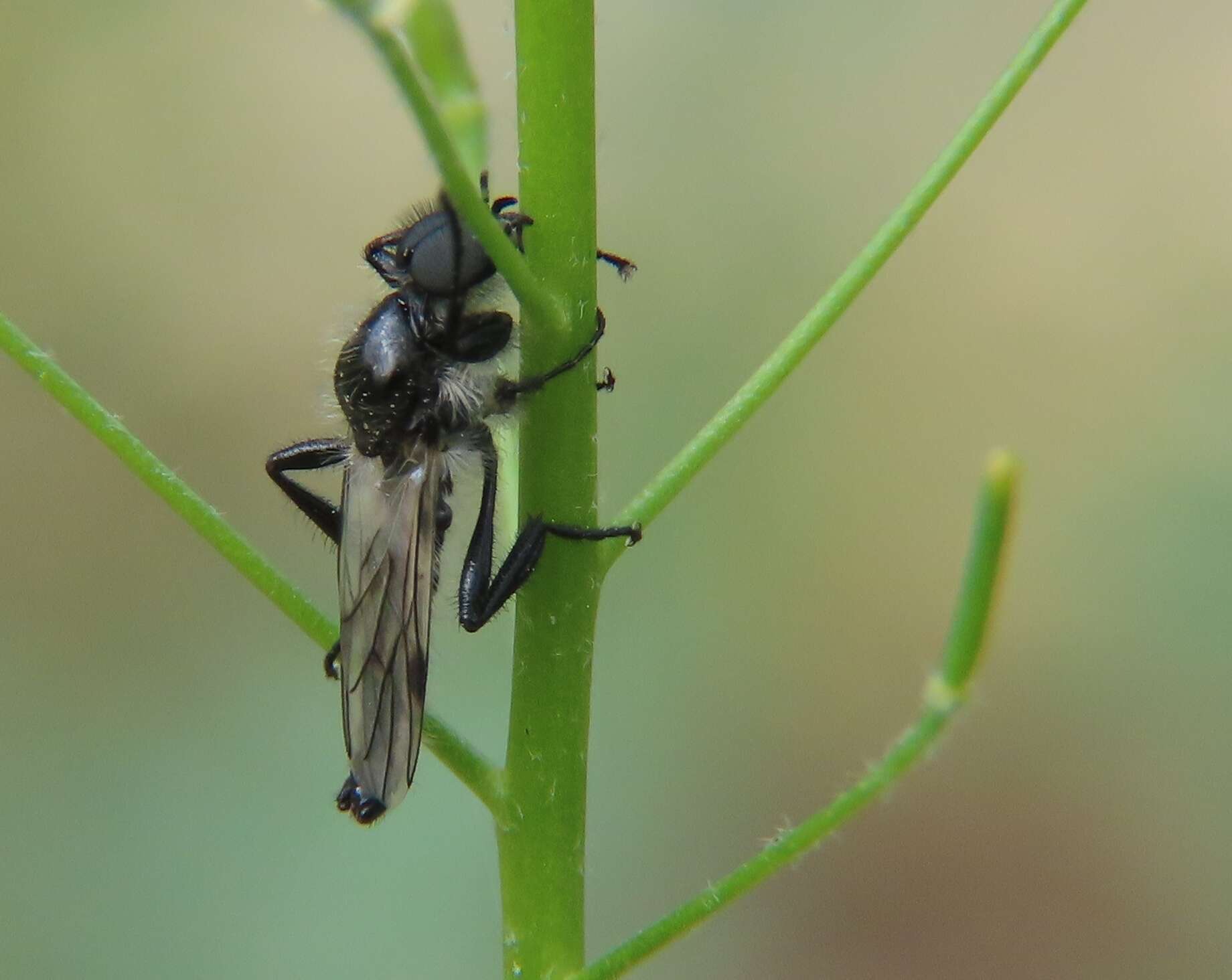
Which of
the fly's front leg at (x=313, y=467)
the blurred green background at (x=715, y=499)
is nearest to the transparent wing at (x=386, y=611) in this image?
the fly's front leg at (x=313, y=467)

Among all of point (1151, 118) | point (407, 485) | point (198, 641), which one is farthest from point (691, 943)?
point (1151, 118)

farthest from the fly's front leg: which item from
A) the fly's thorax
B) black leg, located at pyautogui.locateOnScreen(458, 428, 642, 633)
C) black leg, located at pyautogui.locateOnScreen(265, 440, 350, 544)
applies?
black leg, located at pyautogui.locateOnScreen(458, 428, 642, 633)

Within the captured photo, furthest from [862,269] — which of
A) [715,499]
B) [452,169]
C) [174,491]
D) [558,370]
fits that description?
Result: [715,499]

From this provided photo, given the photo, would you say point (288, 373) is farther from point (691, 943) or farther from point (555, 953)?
point (555, 953)

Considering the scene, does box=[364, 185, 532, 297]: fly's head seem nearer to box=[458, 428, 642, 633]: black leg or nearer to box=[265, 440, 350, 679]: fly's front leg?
box=[458, 428, 642, 633]: black leg

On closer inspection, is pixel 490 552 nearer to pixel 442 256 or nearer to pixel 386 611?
pixel 386 611

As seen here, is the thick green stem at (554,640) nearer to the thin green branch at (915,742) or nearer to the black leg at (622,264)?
the thin green branch at (915,742)
